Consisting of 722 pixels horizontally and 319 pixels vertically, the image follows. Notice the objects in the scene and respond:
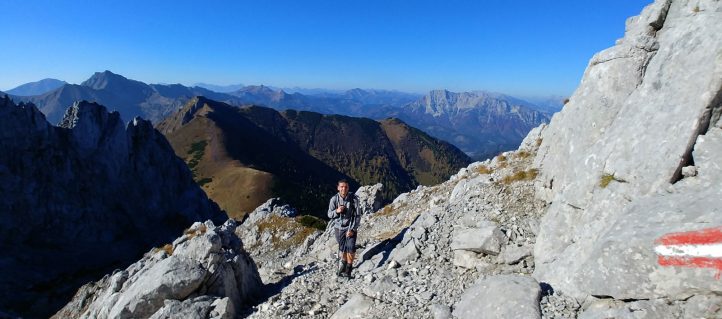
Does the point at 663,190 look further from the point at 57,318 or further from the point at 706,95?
the point at 57,318

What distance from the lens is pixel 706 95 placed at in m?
11.8

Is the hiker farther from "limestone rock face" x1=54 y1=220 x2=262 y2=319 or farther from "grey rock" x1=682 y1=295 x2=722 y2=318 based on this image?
"grey rock" x1=682 y1=295 x2=722 y2=318

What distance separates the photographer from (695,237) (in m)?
9.98

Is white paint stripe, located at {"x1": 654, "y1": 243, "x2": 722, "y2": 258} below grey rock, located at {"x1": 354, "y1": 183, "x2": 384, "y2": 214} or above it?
above

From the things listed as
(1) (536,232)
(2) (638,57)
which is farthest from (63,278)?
(2) (638,57)

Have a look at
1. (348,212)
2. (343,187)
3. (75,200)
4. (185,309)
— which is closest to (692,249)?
(343,187)

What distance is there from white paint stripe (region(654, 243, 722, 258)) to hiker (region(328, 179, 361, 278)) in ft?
38.7

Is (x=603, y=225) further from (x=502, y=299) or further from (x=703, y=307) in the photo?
(x=502, y=299)

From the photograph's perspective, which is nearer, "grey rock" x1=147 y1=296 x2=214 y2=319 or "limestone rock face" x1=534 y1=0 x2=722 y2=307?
"limestone rock face" x1=534 y1=0 x2=722 y2=307

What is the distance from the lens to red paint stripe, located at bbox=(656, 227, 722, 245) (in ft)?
31.7

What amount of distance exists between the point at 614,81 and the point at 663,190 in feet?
17.2

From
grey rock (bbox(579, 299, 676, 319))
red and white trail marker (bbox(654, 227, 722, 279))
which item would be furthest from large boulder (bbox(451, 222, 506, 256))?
red and white trail marker (bbox(654, 227, 722, 279))

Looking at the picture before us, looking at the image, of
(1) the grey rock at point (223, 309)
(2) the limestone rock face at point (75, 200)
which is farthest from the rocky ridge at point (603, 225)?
(2) the limestone rock face at point (75, 200)

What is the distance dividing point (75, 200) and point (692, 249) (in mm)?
125330
